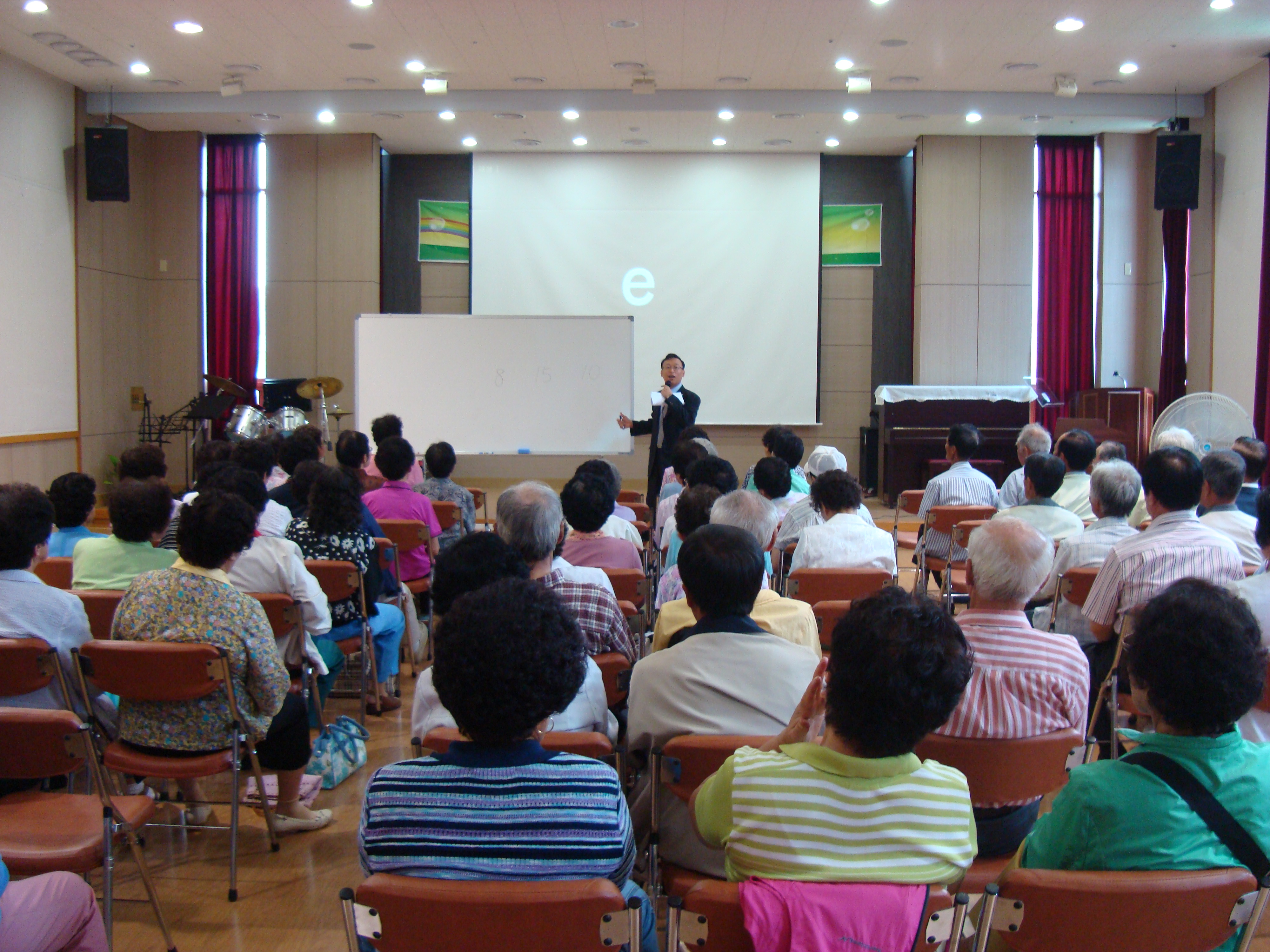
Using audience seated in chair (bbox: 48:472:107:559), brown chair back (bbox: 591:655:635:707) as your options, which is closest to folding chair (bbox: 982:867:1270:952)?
brown chair back (bbox: 591:655:635:707)

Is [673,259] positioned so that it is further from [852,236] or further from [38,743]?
[38,743]

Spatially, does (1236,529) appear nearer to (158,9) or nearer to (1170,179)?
(1170,179)

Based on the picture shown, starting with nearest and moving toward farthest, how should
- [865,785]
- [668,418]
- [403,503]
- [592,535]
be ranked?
[865,785] < [592,535] < [403,503] < [668,418]

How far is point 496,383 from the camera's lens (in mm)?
9648

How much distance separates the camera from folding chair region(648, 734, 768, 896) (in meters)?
1.90

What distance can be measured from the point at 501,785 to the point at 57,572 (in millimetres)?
2910

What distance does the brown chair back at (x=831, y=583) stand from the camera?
3.65 meters

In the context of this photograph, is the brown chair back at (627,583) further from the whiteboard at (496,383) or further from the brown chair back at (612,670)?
the whiteboard at (496,383)

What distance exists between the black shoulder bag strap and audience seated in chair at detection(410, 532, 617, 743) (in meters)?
1.15

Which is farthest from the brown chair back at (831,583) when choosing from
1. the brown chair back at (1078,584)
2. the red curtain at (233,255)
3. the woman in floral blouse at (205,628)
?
the red curtain at (233,255)

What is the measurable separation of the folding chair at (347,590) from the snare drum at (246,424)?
6.18m

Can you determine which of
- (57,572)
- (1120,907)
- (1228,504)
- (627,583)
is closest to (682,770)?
(1120,907)

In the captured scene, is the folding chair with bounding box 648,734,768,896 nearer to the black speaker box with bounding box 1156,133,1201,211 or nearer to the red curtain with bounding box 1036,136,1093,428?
the black speaker box with bounding box 1156,133,1201,211

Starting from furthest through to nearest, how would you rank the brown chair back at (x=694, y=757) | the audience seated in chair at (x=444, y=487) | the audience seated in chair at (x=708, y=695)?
1. the audience seated in chair at (x=444, y=487)
2. the audience seated in chair at (x=708, y=695)
3. the brown chair back at (x=694, y=757)
